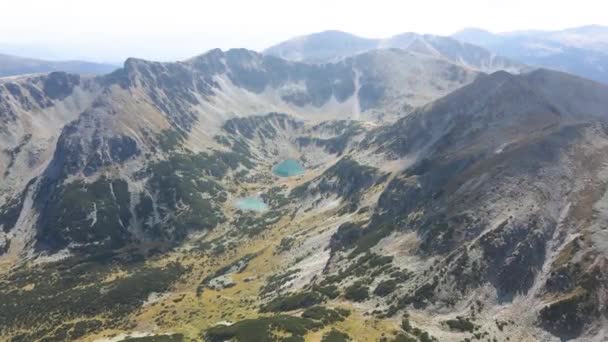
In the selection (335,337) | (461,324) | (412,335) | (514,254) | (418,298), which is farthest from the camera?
(514,254)

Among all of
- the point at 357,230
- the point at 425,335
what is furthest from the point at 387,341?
the point at 357,230

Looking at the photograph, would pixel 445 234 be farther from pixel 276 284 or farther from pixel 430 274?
pixel 276 284

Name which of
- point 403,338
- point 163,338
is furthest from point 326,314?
point 163,338

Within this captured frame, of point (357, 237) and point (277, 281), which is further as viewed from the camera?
point (357, 237)

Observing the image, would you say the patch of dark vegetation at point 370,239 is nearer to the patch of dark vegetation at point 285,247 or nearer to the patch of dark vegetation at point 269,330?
the patch of dark vegetation at point 285,247

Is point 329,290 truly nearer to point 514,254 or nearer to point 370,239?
point 370,239

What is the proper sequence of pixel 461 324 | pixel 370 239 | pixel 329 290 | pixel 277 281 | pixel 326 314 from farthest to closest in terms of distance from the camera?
1. pixel 277 281
2. pixel 370 239
3. pixel 329 290
4. pixel 326 314
5. pixel 461 324
